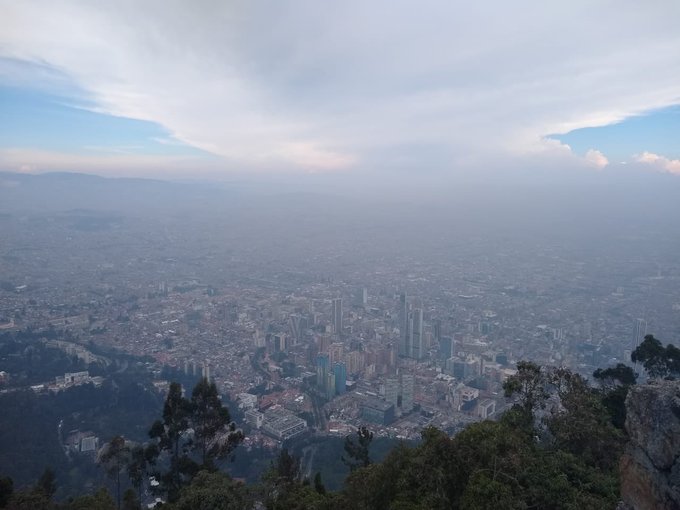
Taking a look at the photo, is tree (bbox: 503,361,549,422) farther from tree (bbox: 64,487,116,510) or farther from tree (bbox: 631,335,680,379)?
tree (bbox: 64,487,116,510)

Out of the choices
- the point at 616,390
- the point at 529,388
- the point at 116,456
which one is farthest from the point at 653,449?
the point at 116,456

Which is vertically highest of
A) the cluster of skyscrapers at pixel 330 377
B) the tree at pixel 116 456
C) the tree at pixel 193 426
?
the tree at pixel 193 426

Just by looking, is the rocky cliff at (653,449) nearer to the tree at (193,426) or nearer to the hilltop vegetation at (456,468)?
the hilltop vegetation at (456,468)

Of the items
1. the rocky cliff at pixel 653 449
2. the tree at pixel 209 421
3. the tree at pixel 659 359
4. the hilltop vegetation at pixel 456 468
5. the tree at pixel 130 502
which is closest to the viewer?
the rocky cliff at pixel 653 449

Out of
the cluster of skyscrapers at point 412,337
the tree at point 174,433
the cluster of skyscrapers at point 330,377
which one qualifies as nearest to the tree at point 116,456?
the tree at point 174,433

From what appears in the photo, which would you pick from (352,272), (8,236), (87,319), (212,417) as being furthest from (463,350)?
(8,236)

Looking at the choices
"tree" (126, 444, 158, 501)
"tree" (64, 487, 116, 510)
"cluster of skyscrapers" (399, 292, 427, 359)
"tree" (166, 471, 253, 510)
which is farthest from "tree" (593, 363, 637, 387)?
"cluster of skyscrapers" (399, 292, 427, 359)
